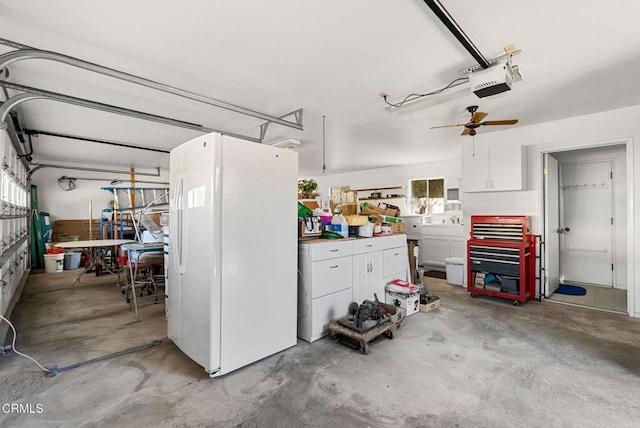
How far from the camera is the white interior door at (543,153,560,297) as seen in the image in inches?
174

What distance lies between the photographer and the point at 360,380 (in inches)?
89.7

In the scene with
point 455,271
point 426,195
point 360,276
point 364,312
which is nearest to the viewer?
point 364,312

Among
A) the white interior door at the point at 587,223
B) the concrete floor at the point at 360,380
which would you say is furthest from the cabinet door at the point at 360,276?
the white interior door at the point at 587,223

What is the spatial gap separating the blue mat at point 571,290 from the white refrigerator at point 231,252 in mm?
4572

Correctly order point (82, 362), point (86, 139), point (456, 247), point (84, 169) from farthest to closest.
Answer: point (84, 169), point (456, 247), point (86, 139), point (82, 362)

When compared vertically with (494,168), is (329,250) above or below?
below

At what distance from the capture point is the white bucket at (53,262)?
21.0 feet

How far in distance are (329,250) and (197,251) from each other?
1275mm

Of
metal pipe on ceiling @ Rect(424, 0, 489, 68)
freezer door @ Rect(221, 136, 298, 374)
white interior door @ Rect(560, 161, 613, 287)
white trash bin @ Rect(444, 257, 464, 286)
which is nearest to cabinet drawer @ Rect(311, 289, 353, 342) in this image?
freezer door @ Rect(221, 136, 298, 374)

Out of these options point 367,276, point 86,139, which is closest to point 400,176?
point 367,276

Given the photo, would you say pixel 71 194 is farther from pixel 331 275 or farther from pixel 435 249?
pixel 435 249

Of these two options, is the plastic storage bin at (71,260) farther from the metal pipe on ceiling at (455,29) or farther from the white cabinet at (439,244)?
the metal pipe on ceiling at (455,29)

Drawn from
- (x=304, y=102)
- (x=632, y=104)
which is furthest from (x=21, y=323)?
(x=632, y=104)

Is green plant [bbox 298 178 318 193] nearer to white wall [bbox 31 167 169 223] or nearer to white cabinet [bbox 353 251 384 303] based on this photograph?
white cabinet [bbox 353 251 384 303]
